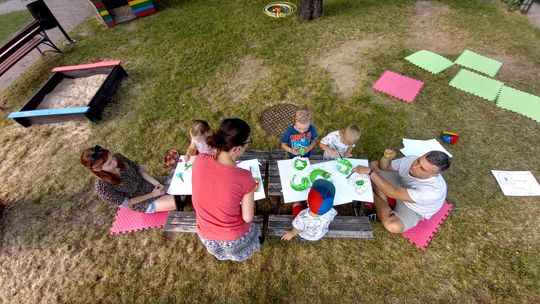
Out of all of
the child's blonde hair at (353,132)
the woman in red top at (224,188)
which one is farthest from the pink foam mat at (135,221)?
the child's blonde hair at (353,132)

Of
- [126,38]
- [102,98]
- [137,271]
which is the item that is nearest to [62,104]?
[102,98]

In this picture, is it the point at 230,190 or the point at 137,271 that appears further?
the point at 137,271

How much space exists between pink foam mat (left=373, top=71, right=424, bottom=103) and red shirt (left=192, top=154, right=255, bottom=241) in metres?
4.57

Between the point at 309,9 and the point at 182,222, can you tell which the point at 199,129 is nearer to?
the point at 182,222

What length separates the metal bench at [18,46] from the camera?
6.38m

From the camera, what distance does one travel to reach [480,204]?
4.24m

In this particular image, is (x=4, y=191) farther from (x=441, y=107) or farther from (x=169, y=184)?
(x=441, y=107)

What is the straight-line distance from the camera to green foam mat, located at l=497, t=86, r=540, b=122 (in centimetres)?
541

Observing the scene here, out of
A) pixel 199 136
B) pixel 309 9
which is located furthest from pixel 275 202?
pixel 309 9

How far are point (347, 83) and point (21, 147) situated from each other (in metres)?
6.90

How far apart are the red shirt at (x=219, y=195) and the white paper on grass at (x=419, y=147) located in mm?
3447

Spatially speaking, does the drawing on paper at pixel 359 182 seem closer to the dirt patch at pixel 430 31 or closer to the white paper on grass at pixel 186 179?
the white paper on grass at pixel 186 179

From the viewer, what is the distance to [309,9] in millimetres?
8102

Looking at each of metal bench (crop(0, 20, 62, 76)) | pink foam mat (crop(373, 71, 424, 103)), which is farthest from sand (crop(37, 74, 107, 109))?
pink foam mat (crop(373, 71, 424, 103))
